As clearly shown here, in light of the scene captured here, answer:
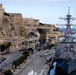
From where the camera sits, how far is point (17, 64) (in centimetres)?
4109

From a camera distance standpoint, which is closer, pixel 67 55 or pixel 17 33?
pixel 67 55

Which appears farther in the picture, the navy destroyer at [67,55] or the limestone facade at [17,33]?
the limestone facade at [17,33]

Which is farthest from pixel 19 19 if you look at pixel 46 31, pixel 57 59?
pixel 57 59

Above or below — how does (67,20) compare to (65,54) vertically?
above

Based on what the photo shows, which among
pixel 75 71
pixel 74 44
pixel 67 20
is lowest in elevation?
pixel 75 71

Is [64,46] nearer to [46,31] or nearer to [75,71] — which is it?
[75,71]

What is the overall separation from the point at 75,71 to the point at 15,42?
2679 cm

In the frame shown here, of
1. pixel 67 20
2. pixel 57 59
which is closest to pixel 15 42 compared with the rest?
pixel 67 20

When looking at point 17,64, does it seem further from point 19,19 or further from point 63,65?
point 19,19

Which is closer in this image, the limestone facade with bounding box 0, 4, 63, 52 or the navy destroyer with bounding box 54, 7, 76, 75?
the navy destroyer with bounding box 54, 7, 76, 75

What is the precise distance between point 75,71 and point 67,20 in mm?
10828

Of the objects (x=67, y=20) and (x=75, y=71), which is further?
(x=67, y=20)

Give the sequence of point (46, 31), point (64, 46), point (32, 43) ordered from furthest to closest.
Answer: point (46, 31)
point (32, 43)
point (64, 46)

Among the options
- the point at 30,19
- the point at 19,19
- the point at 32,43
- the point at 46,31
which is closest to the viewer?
the point at 32,43
